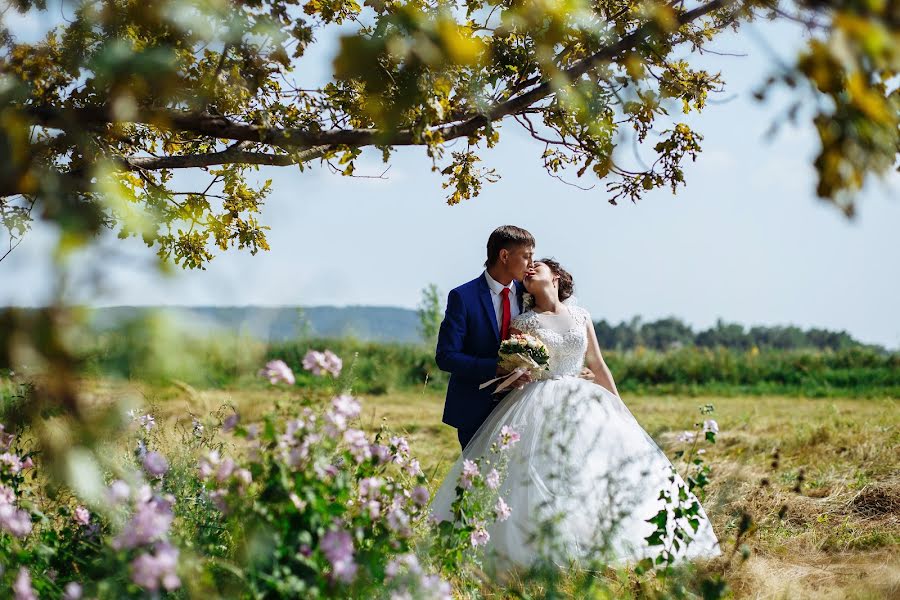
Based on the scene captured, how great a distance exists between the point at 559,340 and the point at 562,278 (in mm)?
474

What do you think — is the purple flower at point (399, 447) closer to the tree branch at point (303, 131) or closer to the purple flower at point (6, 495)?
the tree branch at point (303, 131)

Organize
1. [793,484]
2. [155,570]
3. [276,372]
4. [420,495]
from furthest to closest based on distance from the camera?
[793,484], [420,495], [276,372], [155,570]

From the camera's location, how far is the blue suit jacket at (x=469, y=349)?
466 cm

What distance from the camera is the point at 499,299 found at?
4.94m

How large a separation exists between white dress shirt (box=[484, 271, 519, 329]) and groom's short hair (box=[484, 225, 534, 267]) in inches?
6.6

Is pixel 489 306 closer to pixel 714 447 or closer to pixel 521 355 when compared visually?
pixel 521 355

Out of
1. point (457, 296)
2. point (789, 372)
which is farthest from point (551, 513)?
point (789, 372)

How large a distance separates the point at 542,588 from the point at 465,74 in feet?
7.38

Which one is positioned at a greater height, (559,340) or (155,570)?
(559,340)

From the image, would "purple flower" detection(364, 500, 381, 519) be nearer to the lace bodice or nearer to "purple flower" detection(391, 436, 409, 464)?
"purple flower" detection(391, 436, 409, 464)

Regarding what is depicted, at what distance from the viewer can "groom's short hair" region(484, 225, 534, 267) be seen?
15.3 feet

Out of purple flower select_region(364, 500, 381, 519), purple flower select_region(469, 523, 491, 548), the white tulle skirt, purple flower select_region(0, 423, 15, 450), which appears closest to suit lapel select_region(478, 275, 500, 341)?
the white tulle skirt

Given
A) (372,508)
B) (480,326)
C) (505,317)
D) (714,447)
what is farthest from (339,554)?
(714,447)

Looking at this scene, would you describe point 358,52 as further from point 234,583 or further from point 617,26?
point 617,26
